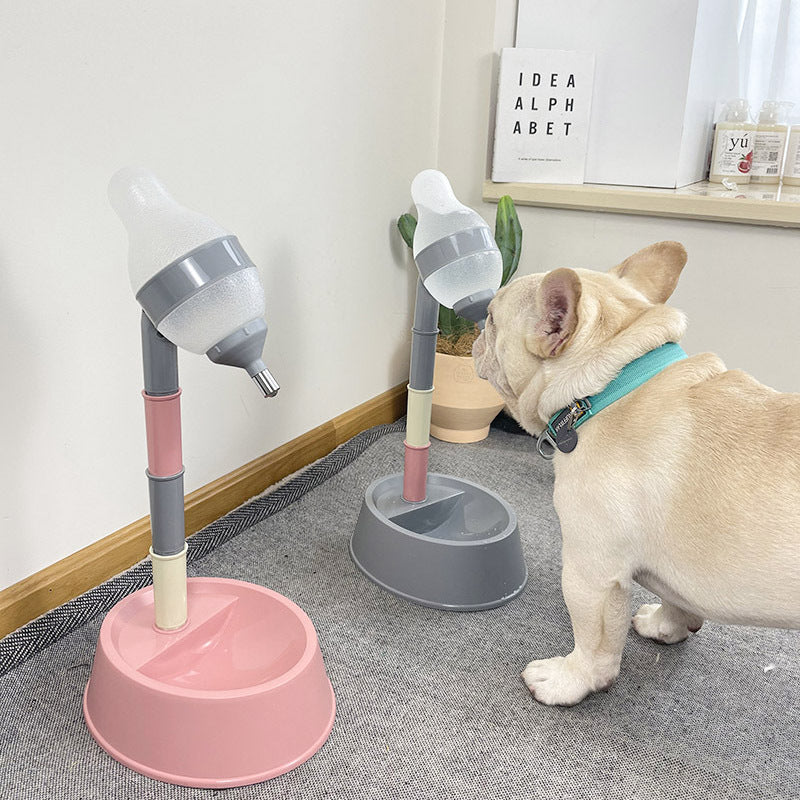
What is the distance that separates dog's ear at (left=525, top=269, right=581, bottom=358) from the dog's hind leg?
0.36 metres

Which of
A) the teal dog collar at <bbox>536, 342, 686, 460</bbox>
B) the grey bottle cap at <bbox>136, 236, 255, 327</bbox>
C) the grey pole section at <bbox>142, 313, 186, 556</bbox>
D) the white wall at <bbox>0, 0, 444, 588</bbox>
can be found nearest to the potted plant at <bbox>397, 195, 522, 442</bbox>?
the white wall at <bbox>0, 0, 444, 588</bbox>

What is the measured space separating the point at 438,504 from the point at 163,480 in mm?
715

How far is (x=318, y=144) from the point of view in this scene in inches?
74.8

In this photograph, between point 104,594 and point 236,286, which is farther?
point 104,594

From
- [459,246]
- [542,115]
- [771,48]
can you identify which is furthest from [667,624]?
[771,48]

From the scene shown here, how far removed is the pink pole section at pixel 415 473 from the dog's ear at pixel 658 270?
562mm

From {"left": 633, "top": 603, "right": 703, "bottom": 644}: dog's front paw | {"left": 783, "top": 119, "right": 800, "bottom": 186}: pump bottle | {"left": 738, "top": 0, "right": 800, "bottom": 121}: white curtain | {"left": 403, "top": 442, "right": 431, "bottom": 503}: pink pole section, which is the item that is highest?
{"left": 738, "top": 0, "right": 800, "bottom": 121}: white curtain

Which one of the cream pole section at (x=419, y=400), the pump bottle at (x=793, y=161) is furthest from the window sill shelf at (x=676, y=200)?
the cream pole section at (x=419, y=400)

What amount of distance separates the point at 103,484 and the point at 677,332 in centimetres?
108

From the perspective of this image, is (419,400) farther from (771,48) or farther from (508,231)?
(771,48)

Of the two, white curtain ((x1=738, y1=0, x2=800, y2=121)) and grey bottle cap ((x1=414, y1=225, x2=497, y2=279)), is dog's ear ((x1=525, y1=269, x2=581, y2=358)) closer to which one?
grey bottle cap ((x1=414, y1=225, x2=497, y2=279))

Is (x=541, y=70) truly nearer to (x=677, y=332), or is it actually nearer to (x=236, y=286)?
(x=677, y=332)

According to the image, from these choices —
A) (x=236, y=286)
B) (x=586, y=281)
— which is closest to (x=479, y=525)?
(x=586, y=281)

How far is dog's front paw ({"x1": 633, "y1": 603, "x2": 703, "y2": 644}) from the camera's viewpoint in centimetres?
148
